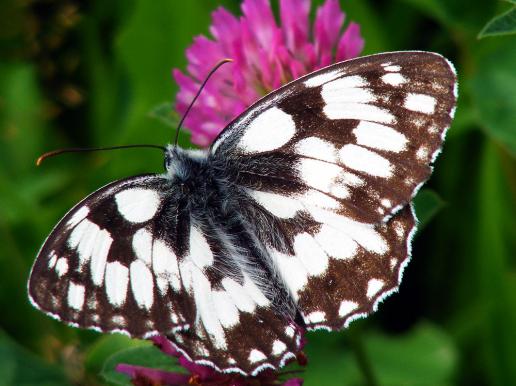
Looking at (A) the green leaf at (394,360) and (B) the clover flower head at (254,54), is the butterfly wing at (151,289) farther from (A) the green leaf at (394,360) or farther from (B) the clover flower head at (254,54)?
(A) the green leaf at (394,360)

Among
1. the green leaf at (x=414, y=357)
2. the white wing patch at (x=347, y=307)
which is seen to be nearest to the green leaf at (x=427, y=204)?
the white wing patch at (x=347, y=307)

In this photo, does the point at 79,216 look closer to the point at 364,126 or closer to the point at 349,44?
the point at 364,126

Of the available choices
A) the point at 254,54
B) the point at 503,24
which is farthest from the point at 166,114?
the point at 503,24

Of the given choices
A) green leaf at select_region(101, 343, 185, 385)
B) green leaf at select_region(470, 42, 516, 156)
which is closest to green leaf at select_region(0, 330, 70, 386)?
green leaf at select_region(101, 343, 185, 385)

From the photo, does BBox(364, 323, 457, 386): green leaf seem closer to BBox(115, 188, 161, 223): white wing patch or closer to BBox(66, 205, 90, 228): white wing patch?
BBox(115, 188, 161, 223): white wing patch

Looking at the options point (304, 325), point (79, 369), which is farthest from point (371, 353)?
point (304, 325)

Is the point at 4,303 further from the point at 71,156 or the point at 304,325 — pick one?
the point at 304,325

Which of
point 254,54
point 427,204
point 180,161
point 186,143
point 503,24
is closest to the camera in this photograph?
point 503,24
